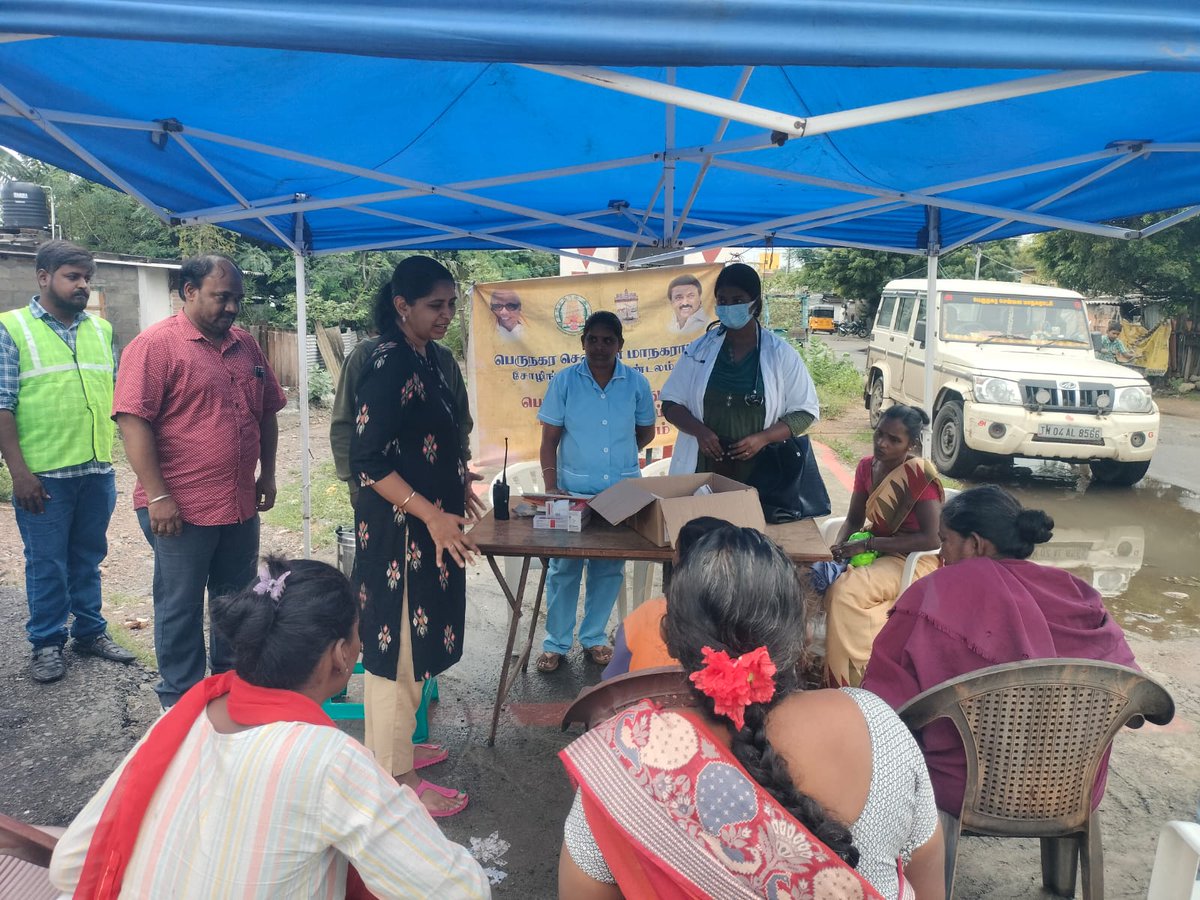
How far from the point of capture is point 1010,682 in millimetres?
1896

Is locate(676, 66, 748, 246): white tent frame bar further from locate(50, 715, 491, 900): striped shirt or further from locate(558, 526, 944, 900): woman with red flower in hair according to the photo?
locate(50, 715, 491, 900): striped shirt

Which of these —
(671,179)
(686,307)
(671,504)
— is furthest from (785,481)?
(686,307)

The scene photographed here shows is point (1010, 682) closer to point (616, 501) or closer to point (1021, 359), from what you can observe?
point (616, 501)

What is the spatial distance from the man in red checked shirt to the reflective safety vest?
0.69 meters

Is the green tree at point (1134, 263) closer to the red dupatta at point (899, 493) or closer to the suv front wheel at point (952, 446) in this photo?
the suv front wheel at point (952, 446)

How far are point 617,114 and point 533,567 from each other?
298 cm

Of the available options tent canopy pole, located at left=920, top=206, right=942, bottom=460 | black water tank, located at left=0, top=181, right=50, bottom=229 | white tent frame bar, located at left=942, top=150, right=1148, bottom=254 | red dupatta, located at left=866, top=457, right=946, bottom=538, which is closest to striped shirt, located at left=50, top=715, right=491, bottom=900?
red dupatta, located at left=866, top=457, right=946, bottom=538

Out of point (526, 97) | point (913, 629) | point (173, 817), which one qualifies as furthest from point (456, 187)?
point (173, 817)

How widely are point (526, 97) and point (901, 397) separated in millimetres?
8504

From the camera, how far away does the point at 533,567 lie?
203 inches

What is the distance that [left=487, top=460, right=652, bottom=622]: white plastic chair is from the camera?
13.9 feet

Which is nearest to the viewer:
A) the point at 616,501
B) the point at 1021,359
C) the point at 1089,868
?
the point at 1089,868

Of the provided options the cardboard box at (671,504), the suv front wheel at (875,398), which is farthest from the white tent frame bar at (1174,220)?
the suv front wheel at (875,398)

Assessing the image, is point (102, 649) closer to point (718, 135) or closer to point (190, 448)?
point (190, 448)
